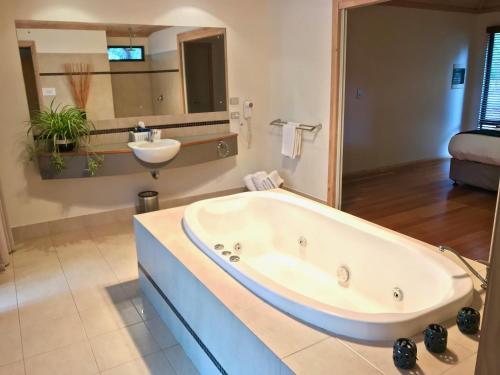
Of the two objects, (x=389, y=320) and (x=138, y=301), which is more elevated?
(x=389, y=320)

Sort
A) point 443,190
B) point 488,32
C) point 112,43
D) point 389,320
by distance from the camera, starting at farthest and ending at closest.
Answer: point 488,32, point 443,190, point 112,43, point 389,320

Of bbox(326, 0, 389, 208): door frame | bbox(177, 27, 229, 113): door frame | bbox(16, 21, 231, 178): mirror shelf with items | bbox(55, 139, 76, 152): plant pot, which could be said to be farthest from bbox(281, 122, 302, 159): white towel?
bbox(55, 139, 76, 152): plant pot

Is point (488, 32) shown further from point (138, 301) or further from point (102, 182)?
point (138, 301)

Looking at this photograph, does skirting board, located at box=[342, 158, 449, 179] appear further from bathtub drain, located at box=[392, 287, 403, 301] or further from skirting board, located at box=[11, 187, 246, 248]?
bathtub drain, located at box=[392, 287, 403, 301]

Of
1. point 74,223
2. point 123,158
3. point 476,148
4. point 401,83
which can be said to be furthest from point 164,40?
point 476,148

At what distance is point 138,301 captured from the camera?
110 inches

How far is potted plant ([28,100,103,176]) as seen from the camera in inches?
140

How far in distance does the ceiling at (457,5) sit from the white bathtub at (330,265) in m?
3.99

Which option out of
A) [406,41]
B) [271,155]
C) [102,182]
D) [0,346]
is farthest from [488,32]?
[0,346]

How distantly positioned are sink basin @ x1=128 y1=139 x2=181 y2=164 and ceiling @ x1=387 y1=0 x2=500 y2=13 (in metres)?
3.70

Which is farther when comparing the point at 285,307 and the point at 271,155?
the point at 271,155

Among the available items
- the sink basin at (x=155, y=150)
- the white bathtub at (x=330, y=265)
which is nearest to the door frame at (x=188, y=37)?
the sink basin at (x=155, y=150)

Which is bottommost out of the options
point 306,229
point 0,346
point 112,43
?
point 0,346

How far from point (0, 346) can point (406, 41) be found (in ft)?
19.1
